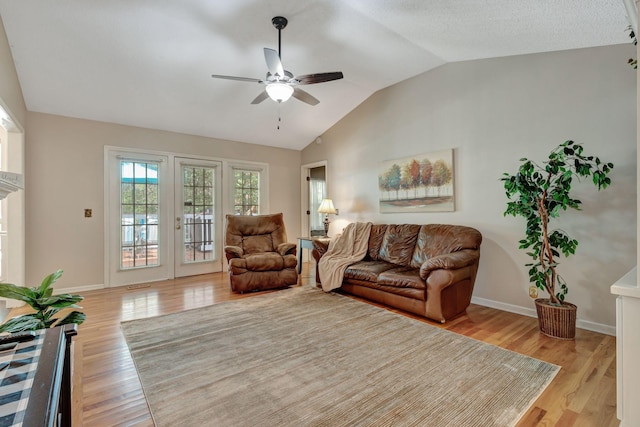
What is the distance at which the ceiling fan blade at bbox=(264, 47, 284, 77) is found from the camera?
8.37ft

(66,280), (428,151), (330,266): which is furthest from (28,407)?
(66,280)

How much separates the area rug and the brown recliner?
0.96 metres

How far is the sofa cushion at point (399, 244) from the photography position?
3.90 m

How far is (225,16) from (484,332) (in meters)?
3.82

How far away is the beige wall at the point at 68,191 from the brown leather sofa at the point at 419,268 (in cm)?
319

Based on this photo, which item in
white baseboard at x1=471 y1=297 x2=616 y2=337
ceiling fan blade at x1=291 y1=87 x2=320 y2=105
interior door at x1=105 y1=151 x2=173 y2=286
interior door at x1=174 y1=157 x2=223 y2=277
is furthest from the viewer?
interior door at x1=174 y1=157 x2=223 y2=277

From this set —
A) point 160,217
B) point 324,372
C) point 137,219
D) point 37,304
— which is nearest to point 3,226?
point 137,219

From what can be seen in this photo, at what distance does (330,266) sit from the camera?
399 centimetres

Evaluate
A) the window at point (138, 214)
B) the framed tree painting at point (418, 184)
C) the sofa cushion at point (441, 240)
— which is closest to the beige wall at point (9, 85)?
the window at point (138, 214)

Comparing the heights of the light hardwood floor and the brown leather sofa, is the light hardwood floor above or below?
below

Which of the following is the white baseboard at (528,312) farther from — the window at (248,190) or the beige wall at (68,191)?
the beige wall at (68,191)

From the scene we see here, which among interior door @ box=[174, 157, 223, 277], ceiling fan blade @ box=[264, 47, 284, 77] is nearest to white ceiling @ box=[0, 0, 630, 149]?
ceiling fan blade @ box=[264, 47, 284, 77]

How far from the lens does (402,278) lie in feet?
10.6

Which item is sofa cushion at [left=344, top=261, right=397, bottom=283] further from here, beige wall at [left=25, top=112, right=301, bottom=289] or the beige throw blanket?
beige wall at [left=25, top=112, right=301, bottom=289]
